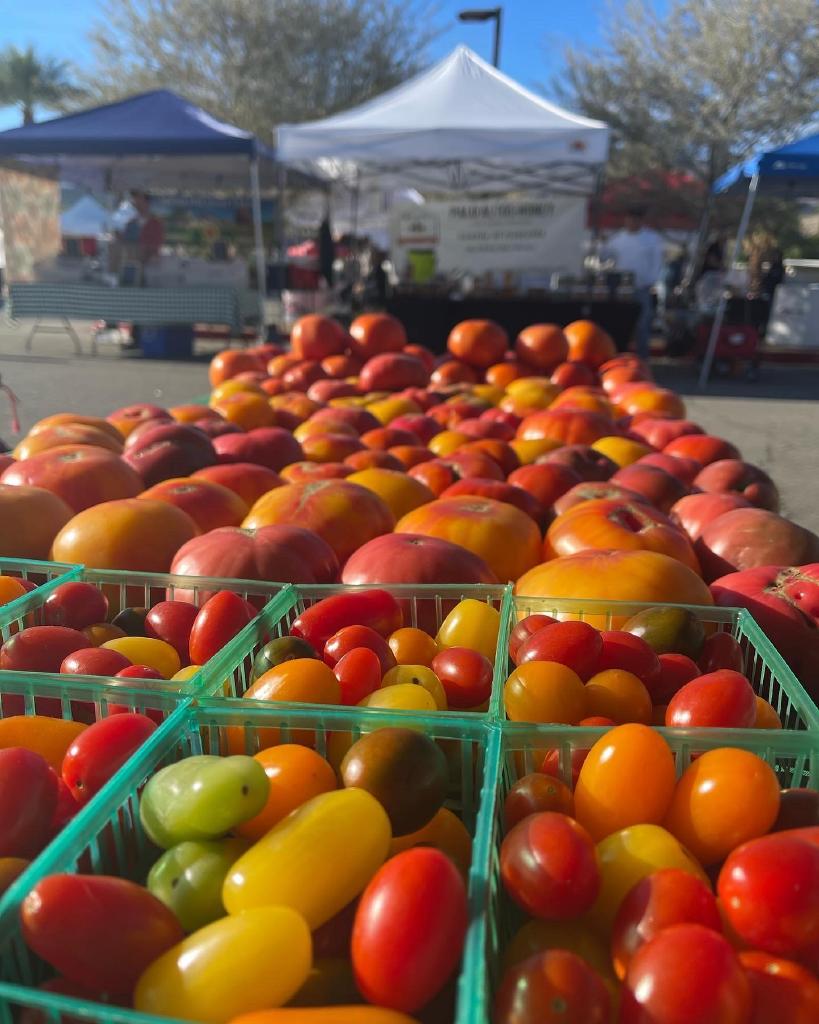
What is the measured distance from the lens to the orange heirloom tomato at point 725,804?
3.00ft

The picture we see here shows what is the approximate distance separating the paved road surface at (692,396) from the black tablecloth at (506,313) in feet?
3.66

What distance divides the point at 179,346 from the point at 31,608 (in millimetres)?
10423

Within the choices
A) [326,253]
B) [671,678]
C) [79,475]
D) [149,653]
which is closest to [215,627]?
[149,653]

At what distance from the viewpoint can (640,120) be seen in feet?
64.2

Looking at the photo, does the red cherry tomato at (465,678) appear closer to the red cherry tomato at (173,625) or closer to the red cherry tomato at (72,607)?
the red cherry tomato at (173,625)

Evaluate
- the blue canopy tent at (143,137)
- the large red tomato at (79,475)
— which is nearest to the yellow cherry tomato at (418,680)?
the large red tomato at (79,475)

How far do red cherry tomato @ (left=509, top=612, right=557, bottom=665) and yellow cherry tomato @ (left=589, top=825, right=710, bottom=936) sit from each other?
0.47 meters

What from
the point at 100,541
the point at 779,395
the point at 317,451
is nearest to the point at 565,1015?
the point at 100,541

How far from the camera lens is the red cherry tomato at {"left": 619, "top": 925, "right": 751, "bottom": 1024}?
69 centimetres

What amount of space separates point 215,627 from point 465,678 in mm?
414

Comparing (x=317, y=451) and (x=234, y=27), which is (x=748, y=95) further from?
(x=317, y=451)

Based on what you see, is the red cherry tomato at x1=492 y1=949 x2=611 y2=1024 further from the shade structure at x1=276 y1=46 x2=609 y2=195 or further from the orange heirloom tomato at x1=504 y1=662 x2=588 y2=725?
the shade structure at x1=276 y1=46 x2=609 y2=195

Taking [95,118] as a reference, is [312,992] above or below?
below

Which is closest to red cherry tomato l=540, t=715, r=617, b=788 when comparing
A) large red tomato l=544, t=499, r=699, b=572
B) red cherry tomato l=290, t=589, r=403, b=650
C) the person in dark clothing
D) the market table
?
red cherry tomato l=290, t=589, r=403, b=650
